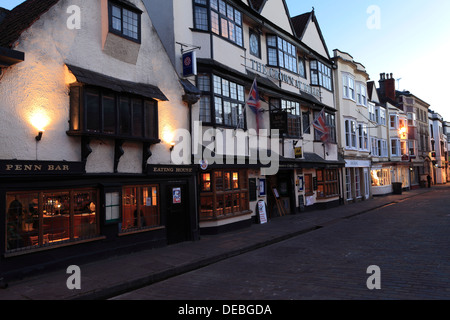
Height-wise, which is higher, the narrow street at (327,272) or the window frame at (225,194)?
the window frame at (225,194)

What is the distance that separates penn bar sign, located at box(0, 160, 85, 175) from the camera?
7.48 m

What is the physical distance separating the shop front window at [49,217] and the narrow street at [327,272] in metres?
2.92

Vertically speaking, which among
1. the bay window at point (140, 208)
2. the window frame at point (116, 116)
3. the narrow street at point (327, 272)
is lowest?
the narrow street at point (327, 272)

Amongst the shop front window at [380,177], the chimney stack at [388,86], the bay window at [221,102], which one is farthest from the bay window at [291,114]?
the chimney stack at [388,86]

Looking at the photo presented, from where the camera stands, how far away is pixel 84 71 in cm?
927

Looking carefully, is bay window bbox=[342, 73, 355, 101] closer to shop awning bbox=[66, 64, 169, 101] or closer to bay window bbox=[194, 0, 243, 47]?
bay window bbox=[194, 0, 243, 47]

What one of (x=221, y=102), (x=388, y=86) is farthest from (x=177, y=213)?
(x=388, y=86)

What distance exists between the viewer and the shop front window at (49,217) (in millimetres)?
7836

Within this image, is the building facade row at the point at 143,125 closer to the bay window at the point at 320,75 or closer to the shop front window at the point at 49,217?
the shop front window at the point at 49,217

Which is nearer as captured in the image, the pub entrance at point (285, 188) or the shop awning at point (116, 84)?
the shop awning at point (116, 84)

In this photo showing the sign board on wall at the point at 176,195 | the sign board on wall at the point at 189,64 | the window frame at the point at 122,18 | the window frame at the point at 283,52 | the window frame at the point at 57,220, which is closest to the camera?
the window frame at the point at 57,220

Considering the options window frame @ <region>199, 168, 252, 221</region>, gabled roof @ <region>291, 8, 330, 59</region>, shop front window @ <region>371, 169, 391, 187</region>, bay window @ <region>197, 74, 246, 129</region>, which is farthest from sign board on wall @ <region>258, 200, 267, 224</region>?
shop front window @ <region>371, 169, 391, 187</region>

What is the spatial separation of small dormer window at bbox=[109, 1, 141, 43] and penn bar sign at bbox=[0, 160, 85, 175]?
4.19 meters
